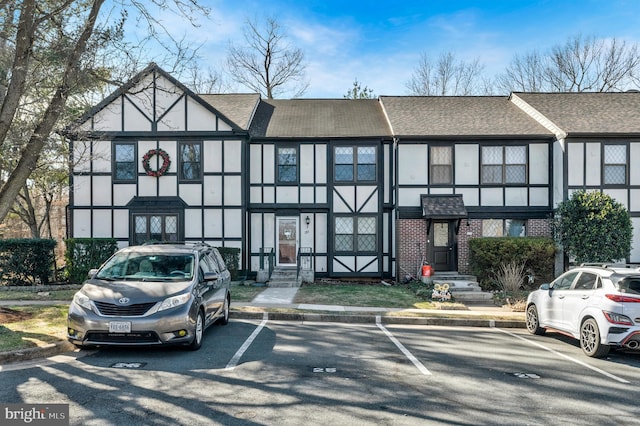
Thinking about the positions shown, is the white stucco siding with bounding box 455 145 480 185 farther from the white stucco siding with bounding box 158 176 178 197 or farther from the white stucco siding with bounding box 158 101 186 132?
the white stucco siding with bounding box 158 176 178 197

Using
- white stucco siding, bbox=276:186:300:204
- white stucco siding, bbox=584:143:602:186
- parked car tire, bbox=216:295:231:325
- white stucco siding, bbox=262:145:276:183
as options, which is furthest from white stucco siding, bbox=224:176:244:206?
white stucco siding, bbox=584:143:602:186

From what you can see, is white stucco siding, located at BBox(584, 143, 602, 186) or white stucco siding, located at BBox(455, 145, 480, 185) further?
white stucco siding, located at BBox(455, 145, 480, 185)

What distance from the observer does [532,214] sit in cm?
1811

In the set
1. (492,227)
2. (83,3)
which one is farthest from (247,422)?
(492,227)

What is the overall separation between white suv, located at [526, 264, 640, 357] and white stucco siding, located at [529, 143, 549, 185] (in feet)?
30.5

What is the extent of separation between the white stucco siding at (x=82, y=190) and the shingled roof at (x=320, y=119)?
656 centimetres

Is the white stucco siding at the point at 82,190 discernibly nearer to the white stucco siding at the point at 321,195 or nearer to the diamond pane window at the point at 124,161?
the diamond pane window at the point at 124,161

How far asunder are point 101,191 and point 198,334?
40.0 feet

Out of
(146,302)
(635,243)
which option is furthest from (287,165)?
(635,243)

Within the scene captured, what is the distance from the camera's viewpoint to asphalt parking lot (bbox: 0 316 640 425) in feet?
16.8

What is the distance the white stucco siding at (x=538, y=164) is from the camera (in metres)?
18.2

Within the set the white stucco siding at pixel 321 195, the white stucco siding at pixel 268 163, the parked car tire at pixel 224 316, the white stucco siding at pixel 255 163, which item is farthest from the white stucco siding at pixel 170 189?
the parked car tire at pixel 224 316

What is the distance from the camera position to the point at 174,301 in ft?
24.5

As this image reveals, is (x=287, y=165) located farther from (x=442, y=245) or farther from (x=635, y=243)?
(x=635, y=243)
